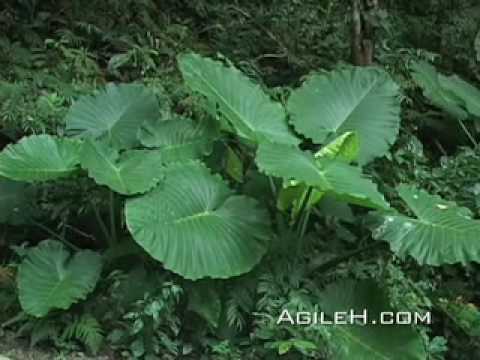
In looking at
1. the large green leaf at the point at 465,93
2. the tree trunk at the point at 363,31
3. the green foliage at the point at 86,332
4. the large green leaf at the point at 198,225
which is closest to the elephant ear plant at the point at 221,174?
the large green leaf at the point at 198,225

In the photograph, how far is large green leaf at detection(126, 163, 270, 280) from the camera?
3.60m

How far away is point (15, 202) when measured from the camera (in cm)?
422

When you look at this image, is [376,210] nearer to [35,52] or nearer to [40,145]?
[40,145]

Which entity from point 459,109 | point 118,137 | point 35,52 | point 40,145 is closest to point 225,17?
point 35,52

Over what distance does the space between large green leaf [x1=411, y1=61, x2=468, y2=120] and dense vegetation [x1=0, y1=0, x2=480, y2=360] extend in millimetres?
14

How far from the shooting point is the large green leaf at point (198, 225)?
3603 millimetres

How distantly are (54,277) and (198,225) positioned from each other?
731 mm

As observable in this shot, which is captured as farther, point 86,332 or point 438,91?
point 438,91

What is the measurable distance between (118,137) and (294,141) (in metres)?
0.96

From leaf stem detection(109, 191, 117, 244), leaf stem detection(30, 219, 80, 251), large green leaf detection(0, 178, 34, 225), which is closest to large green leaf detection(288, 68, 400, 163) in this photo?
leaf stem detection(109, 191, 117, 244)

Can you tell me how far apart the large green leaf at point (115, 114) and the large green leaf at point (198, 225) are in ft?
1.91

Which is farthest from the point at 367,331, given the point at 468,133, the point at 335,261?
the point at 468,133

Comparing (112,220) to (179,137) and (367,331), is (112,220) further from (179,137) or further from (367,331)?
→ (367,331)

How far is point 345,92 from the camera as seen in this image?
473cm
